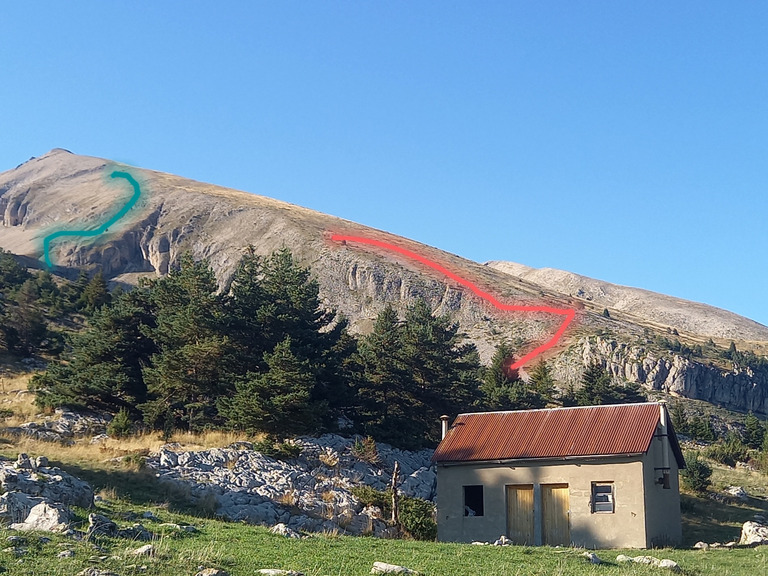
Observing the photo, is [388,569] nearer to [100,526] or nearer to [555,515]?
[100,526]

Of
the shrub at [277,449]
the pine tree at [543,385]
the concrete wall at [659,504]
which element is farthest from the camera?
the pine tree at [543,385]

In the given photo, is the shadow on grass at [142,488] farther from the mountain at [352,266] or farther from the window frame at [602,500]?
the mountain at [352,266]

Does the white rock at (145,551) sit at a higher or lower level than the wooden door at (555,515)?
higher

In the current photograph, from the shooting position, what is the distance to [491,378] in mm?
55844

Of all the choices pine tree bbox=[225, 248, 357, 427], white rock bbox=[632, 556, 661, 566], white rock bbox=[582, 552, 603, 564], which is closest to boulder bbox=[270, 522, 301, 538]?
white rock bbox=[582, 552, 603, 564]

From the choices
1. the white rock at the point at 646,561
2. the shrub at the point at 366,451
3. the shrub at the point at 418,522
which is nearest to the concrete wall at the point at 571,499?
the shrub at the point at 418,522

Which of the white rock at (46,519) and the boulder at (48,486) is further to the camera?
the boulder at (48,486)

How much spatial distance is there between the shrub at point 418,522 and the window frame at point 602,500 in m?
5.43

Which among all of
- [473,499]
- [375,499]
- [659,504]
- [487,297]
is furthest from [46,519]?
[487,297]

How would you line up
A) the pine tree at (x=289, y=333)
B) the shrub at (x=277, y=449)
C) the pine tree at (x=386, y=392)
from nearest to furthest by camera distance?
the shrub at (x=277, y=449)
the pine tree at (x=289, y=333)
the pine tree at (x=386, y=392)

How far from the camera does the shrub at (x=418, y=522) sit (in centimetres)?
2803

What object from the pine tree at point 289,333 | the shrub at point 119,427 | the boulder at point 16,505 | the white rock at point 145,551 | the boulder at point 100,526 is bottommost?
the white rock at point 145,551

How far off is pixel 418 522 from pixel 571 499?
5.16 m

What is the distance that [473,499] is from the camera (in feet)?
95.1
